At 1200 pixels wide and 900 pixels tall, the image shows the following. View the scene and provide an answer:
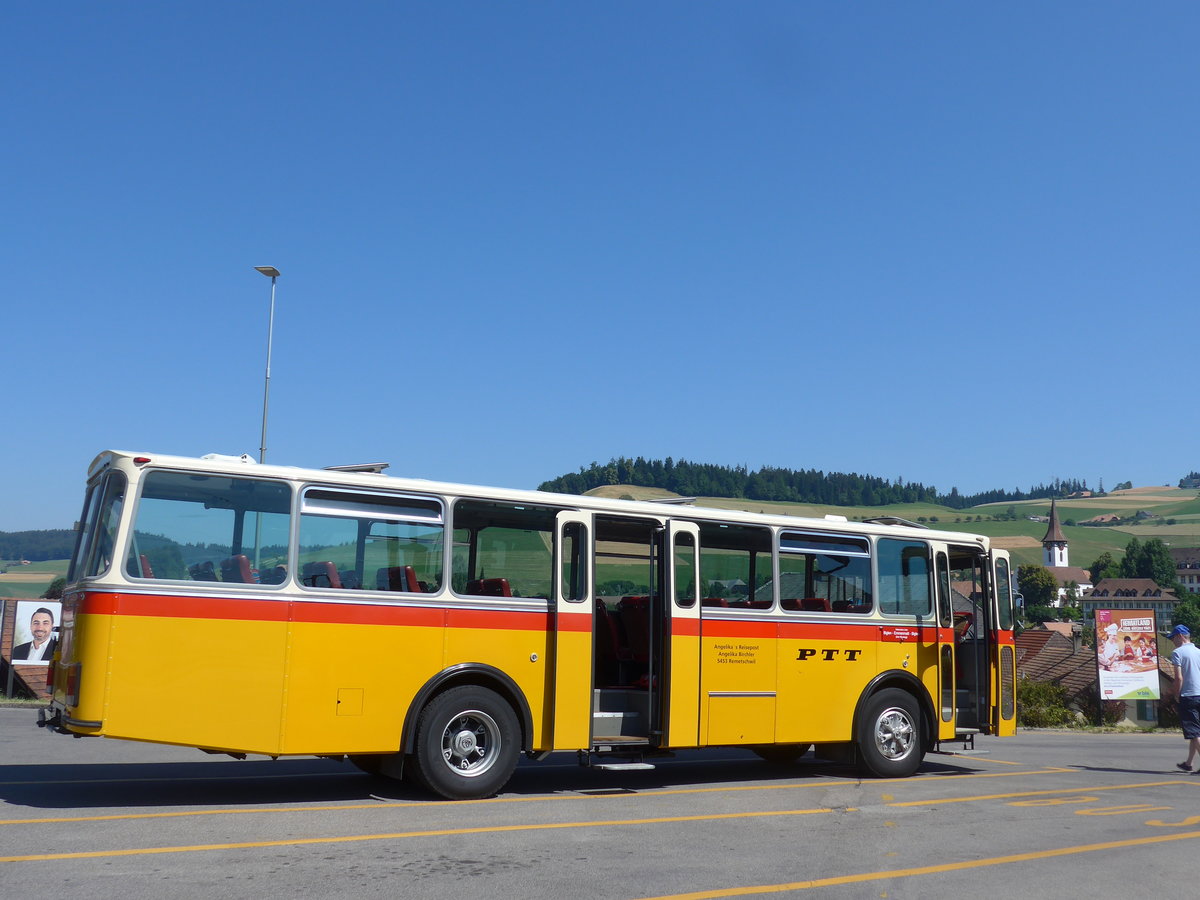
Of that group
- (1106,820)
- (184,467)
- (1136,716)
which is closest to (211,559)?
(184,467)

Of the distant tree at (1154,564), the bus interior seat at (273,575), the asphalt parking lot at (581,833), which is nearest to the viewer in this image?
the asphalt parking lot at (581,833)

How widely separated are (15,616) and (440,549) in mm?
17108

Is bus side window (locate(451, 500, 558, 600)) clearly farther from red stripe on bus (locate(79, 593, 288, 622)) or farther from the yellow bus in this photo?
red stripe on bus (locate(79, 593, 288, 622))

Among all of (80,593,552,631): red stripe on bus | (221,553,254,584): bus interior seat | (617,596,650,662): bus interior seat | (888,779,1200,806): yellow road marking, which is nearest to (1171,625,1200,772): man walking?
(888,779,1200,806): yellow road marking

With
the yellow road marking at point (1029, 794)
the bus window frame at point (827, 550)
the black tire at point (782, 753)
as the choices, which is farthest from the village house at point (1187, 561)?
the bus window frame at point (827, 550)

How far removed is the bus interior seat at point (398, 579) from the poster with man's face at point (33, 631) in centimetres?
1643

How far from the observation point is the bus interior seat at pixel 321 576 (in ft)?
31.8

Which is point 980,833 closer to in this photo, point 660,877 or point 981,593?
point 660,877

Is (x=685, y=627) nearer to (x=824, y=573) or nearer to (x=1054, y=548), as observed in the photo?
(x=824, y=573)

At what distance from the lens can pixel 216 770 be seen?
12344 millimetres

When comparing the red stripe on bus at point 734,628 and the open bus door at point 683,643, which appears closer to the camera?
the open bus door at point 683,643

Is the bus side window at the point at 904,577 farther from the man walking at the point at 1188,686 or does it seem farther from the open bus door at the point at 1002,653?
the man walking at the point at 1188,686

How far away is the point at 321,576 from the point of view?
975 cm

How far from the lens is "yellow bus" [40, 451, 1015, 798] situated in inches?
358
